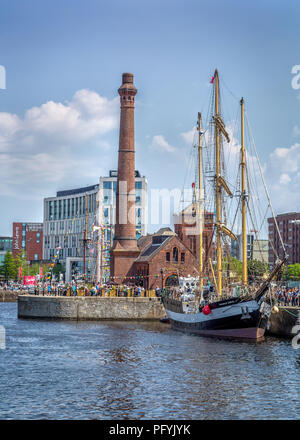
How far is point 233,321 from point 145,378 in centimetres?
2076

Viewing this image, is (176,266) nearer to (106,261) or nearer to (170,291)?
(170,291)

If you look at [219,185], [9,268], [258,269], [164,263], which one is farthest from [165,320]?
[9,268]

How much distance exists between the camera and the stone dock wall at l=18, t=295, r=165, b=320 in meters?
72.8

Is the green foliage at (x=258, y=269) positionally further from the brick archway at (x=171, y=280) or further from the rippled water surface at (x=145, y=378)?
the brick archway at (x=171, y=280)

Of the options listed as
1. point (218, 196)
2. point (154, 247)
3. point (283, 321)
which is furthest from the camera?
point (154, 247)

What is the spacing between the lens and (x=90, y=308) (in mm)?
73375

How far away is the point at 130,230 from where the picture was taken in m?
88.8

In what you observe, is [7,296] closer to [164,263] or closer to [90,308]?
[164,263]

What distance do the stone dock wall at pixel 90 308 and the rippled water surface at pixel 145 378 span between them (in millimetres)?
16015

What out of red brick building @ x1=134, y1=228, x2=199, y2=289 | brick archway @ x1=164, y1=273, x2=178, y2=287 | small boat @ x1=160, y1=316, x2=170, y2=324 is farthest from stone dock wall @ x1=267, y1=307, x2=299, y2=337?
brick archway @ x1=164, y1=273, x2=178, y2=287

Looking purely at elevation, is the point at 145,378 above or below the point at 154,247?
below

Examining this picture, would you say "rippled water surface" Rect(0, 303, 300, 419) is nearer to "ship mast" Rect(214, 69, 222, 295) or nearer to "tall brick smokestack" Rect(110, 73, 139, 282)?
"ship mast" Rect(214, 69, 222, 295)

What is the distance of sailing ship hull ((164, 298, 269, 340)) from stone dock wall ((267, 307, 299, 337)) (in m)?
1.35

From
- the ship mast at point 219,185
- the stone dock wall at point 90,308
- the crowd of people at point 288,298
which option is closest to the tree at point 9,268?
the stone dock wall at point 90,308
